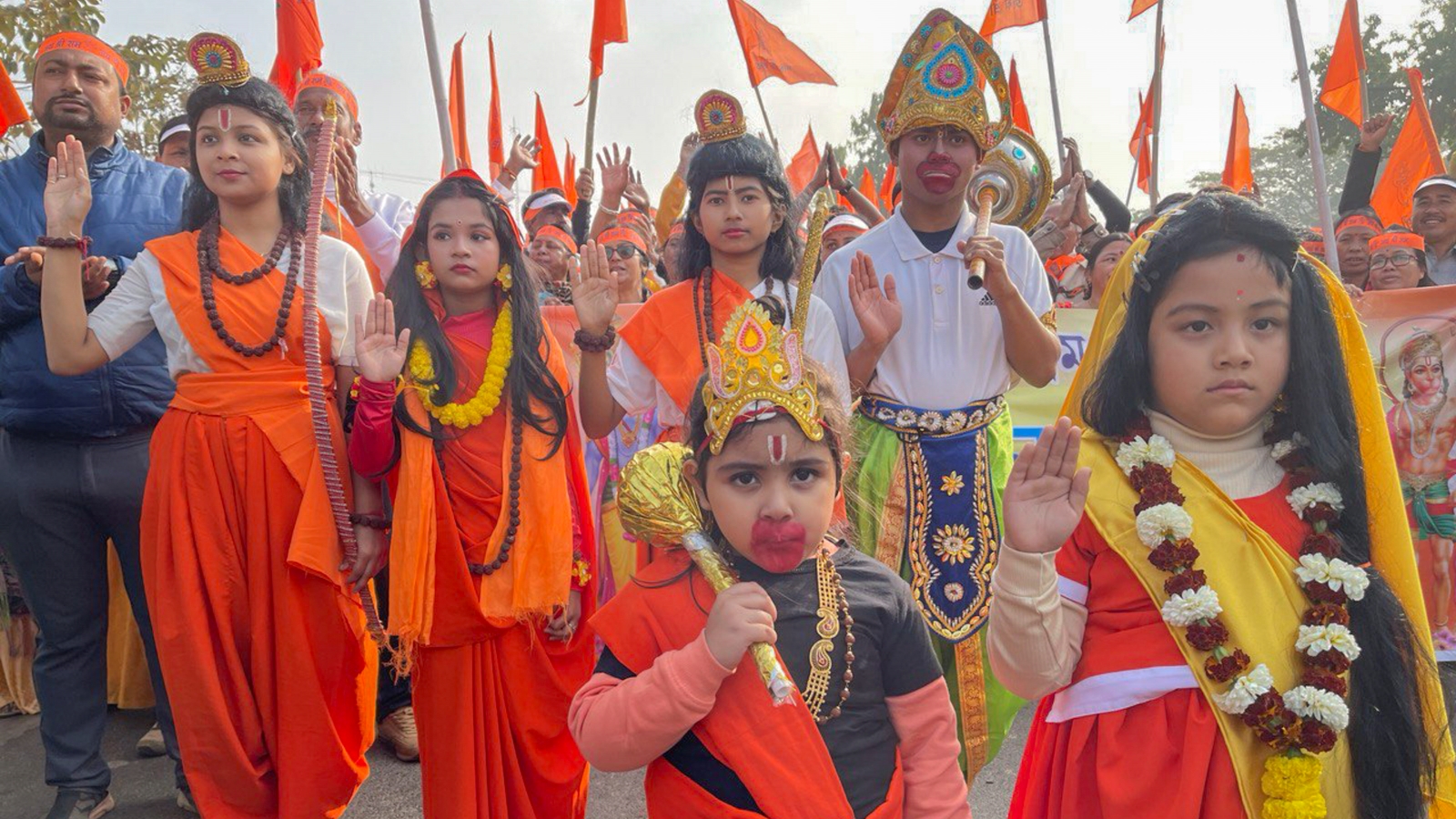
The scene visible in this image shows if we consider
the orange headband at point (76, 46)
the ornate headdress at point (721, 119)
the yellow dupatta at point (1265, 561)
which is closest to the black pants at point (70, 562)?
the orange headband at point (76, 46)

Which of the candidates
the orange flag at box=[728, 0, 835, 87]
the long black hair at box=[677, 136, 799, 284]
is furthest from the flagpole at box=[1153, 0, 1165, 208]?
the long black hair at box=[677, 136, 799, 284]

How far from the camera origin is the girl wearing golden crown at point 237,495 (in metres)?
2.86

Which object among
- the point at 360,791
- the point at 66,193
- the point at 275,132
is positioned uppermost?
the point at 275,132

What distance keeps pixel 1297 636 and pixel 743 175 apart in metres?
2.03

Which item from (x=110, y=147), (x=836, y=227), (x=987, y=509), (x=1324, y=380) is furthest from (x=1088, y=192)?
(x=110, y=147)

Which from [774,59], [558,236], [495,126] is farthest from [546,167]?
[558,236]

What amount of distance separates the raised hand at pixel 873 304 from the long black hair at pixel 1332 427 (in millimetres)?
897

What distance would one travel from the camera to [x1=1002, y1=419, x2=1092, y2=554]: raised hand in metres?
1.67

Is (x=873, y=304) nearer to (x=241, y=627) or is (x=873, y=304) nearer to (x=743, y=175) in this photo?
(x=743, y=175)

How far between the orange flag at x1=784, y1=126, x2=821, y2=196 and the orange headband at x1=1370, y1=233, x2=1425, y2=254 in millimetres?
5447

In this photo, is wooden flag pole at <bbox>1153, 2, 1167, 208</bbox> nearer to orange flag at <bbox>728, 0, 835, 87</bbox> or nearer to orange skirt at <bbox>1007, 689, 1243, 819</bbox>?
orange flag at <bbox>728, 0, 835, 87</bbox>

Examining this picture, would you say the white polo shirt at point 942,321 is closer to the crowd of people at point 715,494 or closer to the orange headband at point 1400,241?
the crowd of people at point 715,494

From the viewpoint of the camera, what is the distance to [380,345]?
2.74m

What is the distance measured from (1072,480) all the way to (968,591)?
4.03 ft
